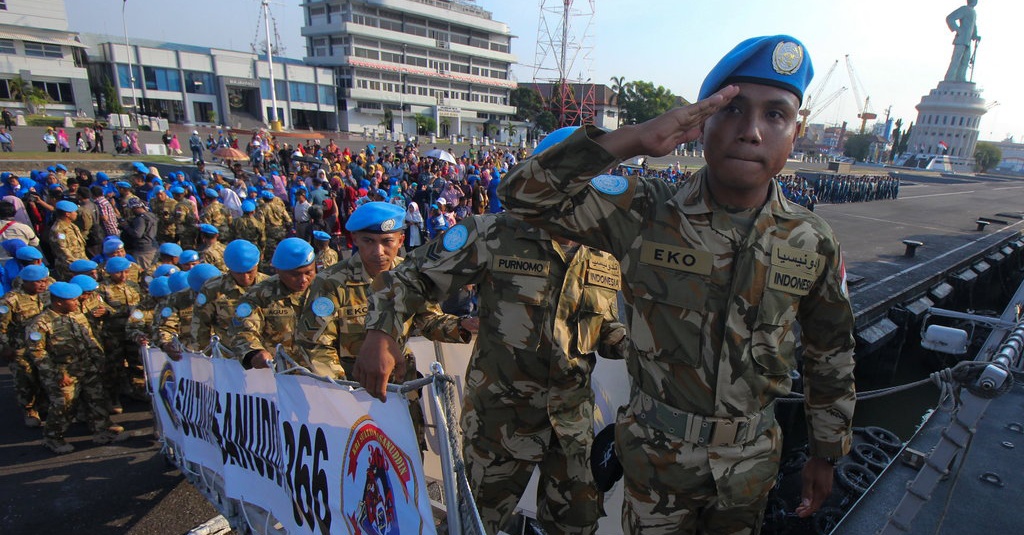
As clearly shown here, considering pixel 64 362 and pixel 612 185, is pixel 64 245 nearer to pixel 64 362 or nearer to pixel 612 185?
pixel 64 362

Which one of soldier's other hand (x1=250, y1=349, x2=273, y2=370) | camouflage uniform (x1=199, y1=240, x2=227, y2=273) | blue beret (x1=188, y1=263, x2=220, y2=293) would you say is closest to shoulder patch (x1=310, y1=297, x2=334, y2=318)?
soldier's other hand (x1=250, y1=349, x2=273, y2=370)

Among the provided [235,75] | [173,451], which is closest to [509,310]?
[173,451]

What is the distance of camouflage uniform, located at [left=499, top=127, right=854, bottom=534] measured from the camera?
1591 mm

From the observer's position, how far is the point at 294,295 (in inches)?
155

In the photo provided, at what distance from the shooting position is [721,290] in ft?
5.28

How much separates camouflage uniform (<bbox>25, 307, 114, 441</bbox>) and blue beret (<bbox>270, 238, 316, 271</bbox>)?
2.68 metres

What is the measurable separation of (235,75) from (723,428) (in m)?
60.0

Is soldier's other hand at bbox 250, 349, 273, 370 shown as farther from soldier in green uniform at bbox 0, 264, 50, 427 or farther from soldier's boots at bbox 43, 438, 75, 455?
soldier in green uniform at bbox 0, 264, 50, 427

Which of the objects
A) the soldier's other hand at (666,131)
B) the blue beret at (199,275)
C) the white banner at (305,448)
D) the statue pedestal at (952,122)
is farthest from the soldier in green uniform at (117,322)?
the statue pedestal at (952,122)

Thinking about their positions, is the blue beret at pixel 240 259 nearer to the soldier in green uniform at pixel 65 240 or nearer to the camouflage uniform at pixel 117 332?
the camouflage uniform at pixel 117 332

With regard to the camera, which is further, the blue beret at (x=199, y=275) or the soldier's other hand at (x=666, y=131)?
the blue beret at (x=199, y=275)

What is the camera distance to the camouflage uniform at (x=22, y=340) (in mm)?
4911

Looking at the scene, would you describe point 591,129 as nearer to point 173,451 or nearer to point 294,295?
point 294,295

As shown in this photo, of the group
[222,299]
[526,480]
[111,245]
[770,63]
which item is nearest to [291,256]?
[222,299]
